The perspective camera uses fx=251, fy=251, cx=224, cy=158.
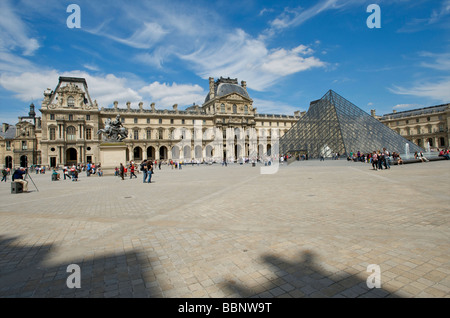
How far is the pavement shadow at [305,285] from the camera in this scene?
2.41 m

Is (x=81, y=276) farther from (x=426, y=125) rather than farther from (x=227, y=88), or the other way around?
(x=426, y=125)

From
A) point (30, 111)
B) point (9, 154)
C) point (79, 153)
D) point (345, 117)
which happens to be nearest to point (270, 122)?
point (345, 117)

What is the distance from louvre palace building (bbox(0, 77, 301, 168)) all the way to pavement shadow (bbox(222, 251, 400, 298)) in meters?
42.4

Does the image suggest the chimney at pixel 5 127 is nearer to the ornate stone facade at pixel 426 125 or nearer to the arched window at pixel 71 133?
the arched window at pixel 71 133

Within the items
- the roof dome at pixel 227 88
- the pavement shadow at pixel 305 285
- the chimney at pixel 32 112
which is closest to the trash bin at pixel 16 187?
the pavement shadow at pixel 305 285

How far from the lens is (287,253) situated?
341cm

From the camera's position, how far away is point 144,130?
179 feet

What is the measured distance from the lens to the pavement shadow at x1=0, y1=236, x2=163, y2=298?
2.57 metres

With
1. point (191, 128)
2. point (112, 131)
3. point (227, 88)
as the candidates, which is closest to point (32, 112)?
point (191, 128)

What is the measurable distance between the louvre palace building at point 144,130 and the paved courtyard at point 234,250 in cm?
3946

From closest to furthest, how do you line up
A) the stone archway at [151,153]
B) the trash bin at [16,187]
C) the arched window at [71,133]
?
→ the trash bin at [16,187] < the arched window at [71,133] < the stone archway at [151,153]

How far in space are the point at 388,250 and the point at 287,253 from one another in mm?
1362

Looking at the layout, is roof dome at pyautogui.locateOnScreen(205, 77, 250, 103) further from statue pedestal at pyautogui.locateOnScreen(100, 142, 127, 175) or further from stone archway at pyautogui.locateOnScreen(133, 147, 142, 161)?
statue pedestal at pyautogui.locateOnScreen(100, 142, 127, 175)
